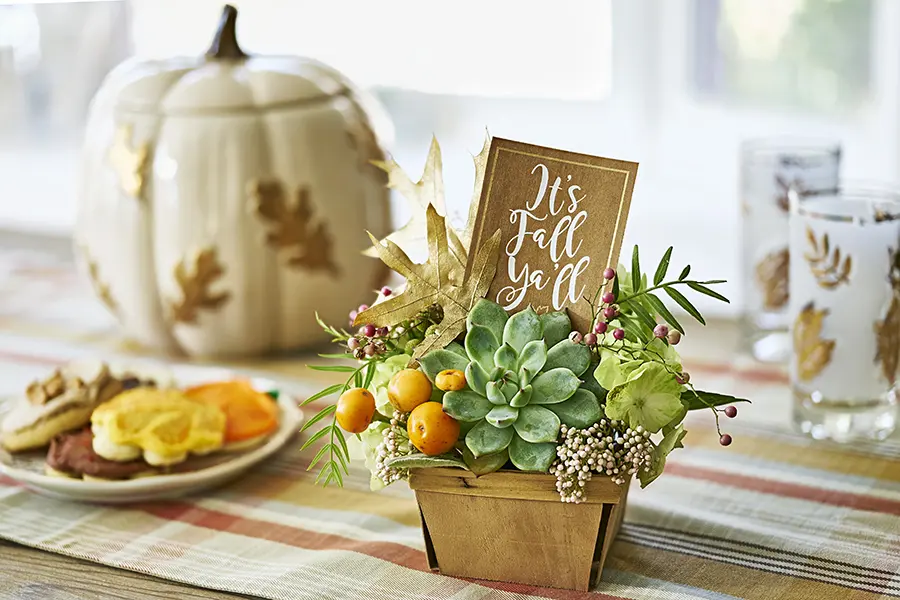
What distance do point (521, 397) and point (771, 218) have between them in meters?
0.51

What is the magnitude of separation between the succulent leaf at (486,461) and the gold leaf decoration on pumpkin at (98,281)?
2.11 feet

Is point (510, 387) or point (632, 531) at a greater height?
point (510, 387)

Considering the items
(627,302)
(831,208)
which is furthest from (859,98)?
(627,302)

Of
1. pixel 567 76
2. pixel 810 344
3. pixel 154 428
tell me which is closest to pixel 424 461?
pixel 154 428

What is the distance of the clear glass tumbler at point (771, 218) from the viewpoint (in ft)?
3.32

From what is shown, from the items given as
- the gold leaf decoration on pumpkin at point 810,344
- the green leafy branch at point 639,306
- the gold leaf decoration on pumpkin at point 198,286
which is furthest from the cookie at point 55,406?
the gold leaf decoration on pumpkin at point 810,344

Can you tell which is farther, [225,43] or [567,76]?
[567,76]

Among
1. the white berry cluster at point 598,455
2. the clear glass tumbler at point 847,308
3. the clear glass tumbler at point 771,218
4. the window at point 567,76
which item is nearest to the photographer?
the white berry cluster at point 598,455

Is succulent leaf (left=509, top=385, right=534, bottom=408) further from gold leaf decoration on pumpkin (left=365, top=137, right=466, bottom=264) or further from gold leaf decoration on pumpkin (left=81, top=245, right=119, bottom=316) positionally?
gold leaf decoration on pumpkin (left=81, top=245, right=119, bottom=316)

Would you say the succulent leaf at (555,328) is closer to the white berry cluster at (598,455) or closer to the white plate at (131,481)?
the white berry cluster at (598,455)

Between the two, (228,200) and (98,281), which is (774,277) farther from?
(98,281)

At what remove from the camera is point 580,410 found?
0.63 m

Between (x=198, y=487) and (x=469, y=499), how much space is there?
27cm

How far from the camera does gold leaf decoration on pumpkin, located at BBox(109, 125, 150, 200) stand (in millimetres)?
1109
